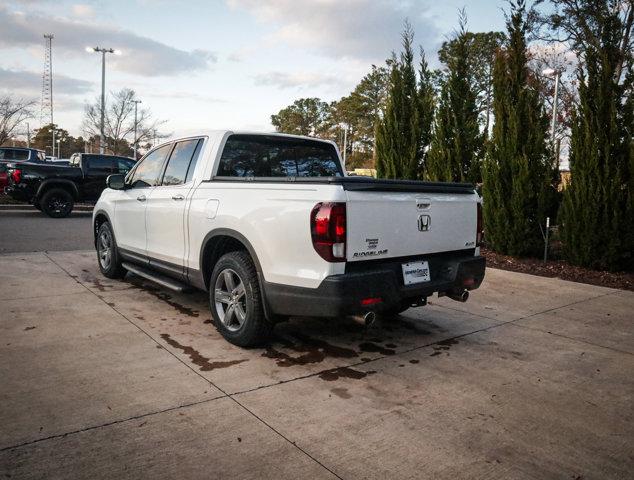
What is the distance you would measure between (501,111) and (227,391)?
27.0 feet

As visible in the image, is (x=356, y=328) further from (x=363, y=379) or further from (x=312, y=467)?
(x=312, y=467)

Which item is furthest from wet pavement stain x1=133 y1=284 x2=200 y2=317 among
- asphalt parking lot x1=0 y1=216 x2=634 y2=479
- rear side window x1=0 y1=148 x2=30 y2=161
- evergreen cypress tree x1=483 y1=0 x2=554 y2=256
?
rear side window x1=0 y1=148 x2=30 y2=161

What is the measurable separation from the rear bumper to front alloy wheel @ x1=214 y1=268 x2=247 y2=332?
43cm

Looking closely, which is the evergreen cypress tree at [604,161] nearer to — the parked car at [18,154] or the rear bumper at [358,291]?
the rear bumper at [358,291]

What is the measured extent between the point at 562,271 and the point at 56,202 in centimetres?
1351

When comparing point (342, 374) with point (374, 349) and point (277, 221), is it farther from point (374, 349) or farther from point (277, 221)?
point (277, 221)

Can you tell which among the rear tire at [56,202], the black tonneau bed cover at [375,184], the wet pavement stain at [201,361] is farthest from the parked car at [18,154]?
the black tonneau bed cover at [375,184]

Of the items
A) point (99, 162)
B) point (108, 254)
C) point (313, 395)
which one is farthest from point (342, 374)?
point (99, 162)

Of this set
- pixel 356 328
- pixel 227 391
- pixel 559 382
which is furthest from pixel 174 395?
pixel 559 382

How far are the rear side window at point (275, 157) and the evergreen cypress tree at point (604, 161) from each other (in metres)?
5.02

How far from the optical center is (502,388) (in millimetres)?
3326

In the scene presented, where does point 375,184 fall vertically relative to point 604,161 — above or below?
below

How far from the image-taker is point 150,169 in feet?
18.2

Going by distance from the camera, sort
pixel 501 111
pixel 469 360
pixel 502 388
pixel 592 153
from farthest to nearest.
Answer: pixel 501 111
pixel 592 153
pixel 469 360
pixel 502 388
